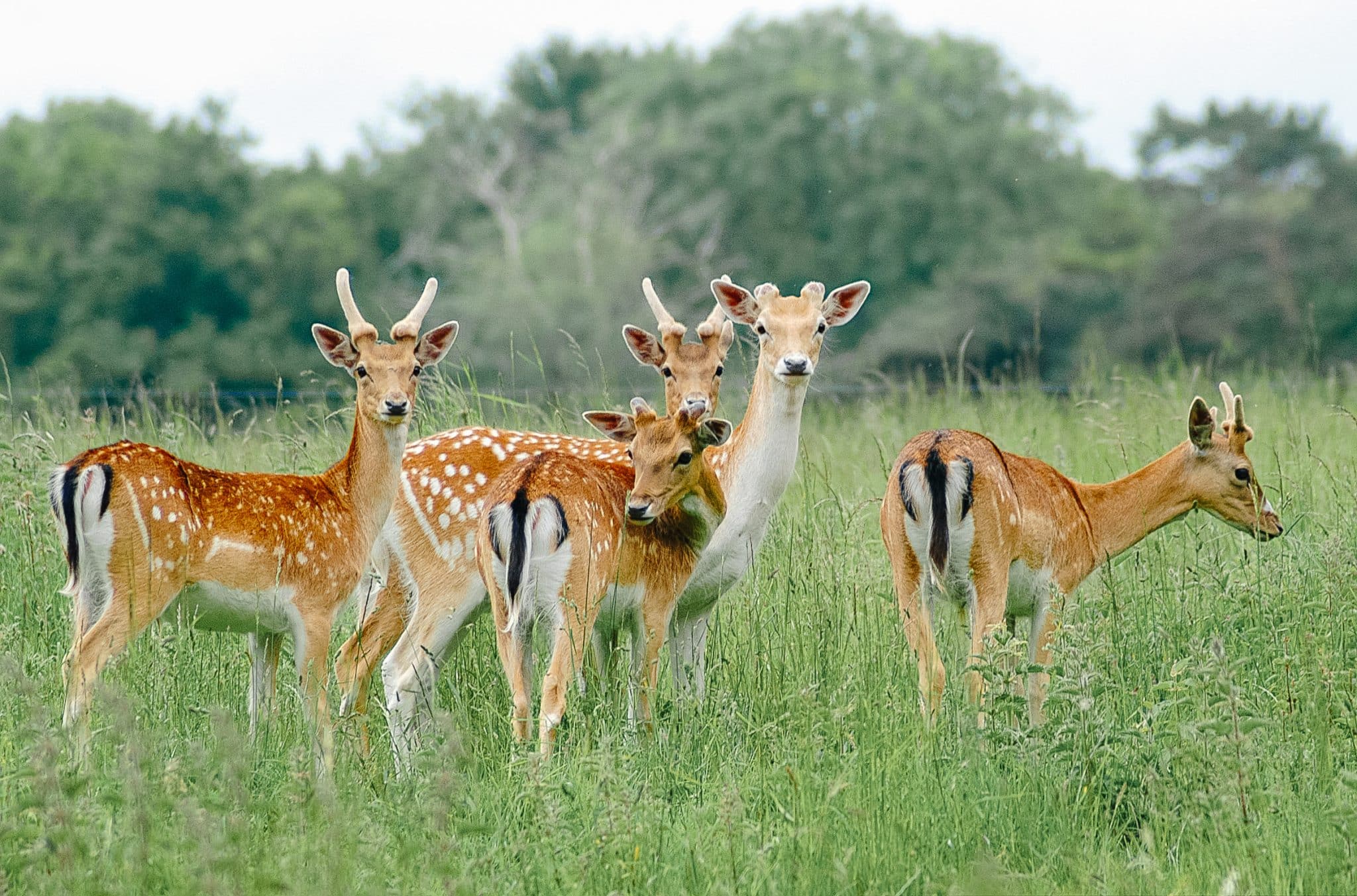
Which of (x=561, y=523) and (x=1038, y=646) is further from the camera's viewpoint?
(x=1038, y=646)

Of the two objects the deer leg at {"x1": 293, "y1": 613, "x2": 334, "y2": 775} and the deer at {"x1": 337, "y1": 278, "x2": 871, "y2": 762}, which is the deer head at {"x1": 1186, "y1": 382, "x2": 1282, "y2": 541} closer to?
the deer at {"x1": 337, "y1": 278, "x2": 871, "y2": 762}

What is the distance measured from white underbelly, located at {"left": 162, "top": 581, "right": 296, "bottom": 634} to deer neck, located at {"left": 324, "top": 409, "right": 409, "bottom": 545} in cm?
46

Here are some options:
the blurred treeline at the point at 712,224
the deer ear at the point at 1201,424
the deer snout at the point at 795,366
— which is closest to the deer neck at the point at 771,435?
the deer snout at the point at 795,366

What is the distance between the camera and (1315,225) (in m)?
32.3

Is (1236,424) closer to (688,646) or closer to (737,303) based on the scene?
(737,303)

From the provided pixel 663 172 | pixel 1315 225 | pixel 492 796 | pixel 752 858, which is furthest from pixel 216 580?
pixel 663 172

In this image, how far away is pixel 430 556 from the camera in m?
5.43

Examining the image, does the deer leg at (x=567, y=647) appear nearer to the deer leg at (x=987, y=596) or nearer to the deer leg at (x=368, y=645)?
the deer leg at (x=368, y=645)

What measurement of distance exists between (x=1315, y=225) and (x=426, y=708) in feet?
101

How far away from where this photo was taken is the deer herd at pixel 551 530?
460 centimetres

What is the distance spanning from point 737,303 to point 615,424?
1036mm

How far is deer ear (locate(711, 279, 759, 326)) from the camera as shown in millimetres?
5883

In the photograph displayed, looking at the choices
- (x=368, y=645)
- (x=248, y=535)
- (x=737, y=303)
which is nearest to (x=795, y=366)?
(x=737, y=303)

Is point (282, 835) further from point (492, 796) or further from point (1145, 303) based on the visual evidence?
point (1145, 303)
